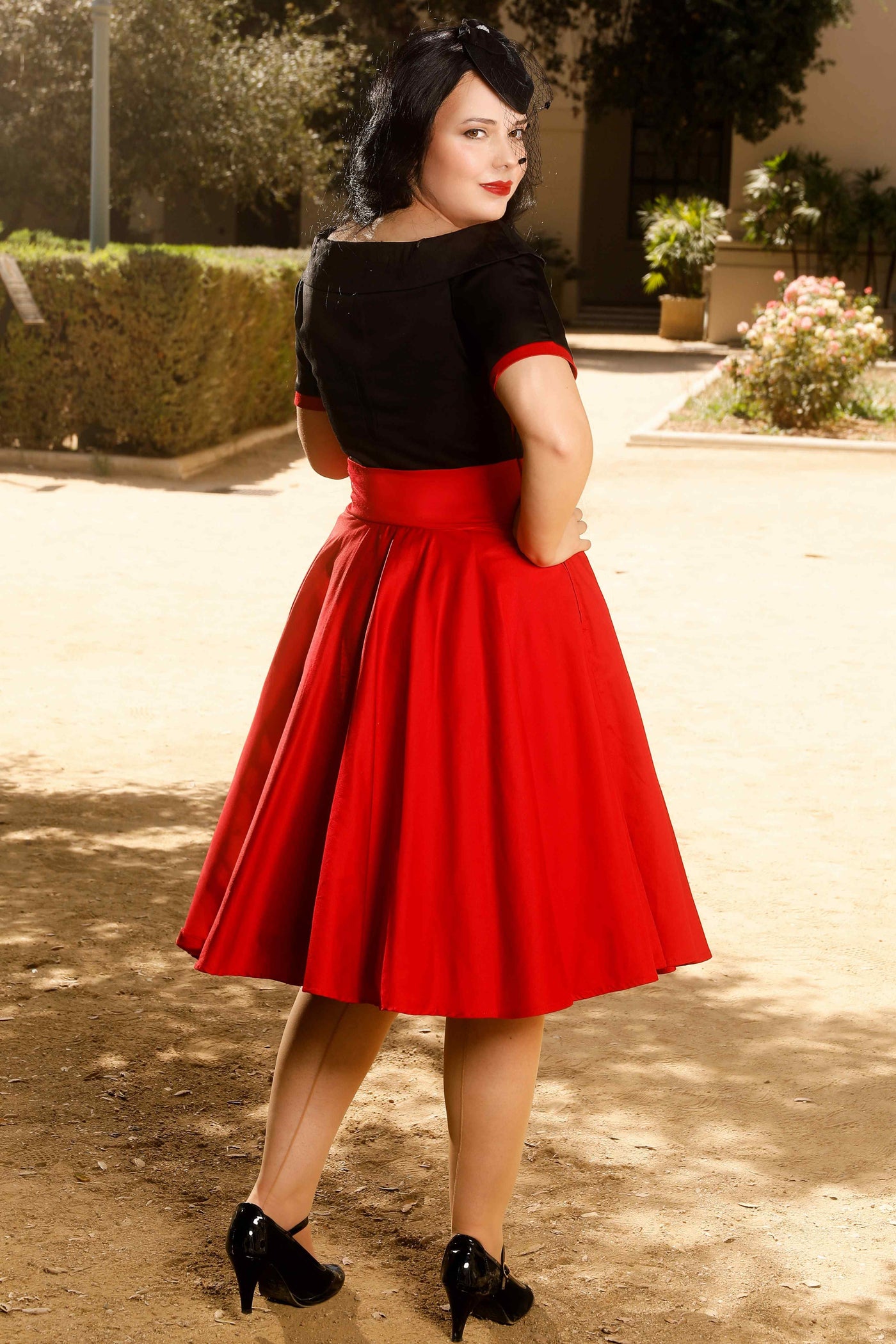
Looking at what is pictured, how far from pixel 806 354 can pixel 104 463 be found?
20.1 feet

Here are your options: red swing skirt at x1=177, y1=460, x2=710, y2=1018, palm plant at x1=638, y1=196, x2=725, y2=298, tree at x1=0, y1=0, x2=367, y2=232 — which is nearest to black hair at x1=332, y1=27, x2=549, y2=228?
red swing skirt at x1=177, y1=460, x2=710, y2=1018


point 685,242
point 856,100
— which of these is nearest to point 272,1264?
point 685,242

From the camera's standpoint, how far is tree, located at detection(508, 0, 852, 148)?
21.2 m

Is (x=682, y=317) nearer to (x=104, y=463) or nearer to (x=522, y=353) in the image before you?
(x=104, y=463)

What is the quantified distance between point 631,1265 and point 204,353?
983 cm

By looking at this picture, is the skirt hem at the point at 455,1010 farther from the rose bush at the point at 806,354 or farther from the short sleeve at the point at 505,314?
the rose bush at the point at 806,354

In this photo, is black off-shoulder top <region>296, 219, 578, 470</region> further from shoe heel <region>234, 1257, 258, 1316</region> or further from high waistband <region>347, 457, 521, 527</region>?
shoe heel <region>234, 1257, 258, 1316</region>

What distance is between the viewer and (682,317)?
24203 millimetres

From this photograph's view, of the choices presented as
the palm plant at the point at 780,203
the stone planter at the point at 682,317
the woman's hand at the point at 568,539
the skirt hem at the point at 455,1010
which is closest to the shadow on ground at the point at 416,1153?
the skirt hem at the point at 455,1010

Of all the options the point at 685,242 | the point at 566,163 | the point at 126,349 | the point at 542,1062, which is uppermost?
the point at 566,163

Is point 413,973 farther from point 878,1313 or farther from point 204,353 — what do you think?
point 204,353

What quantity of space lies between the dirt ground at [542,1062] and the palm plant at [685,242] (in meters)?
18.2

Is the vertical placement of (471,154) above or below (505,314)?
above

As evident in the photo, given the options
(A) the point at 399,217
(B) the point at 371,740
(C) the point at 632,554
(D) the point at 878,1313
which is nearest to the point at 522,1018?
(B) the point at 371,740
